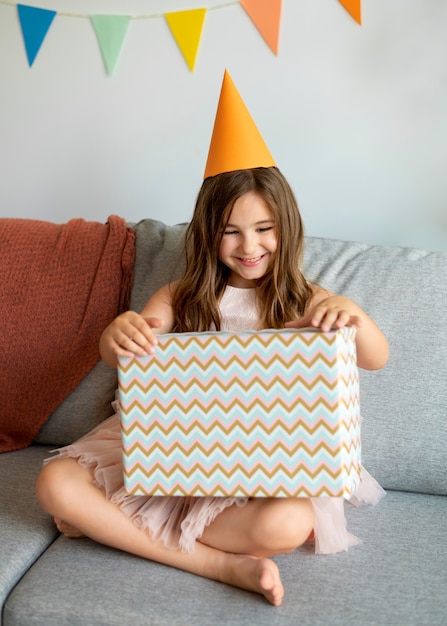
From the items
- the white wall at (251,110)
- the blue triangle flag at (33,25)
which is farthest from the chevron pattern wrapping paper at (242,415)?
the blue triangle flag at (33,25)

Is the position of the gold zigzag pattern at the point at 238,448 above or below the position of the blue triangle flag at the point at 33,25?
below

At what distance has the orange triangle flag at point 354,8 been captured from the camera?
5.65 ft

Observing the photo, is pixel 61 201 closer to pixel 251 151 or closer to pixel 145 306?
pixel 145 306

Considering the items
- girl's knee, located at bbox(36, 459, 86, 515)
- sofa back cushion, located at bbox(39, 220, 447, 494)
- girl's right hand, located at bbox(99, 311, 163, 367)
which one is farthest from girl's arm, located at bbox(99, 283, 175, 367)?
girl's knee, located at bbox(36, 459, 86, 515)

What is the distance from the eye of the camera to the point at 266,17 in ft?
5.84

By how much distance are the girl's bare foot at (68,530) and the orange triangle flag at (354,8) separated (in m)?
1.25

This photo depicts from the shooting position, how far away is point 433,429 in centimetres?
138

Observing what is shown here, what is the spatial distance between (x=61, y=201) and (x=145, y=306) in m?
0.62

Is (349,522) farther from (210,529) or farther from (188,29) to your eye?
(188,29)

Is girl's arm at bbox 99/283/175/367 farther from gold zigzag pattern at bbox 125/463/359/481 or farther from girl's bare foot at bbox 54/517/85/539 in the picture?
girl's bare foot at bbox 54/517/85/539

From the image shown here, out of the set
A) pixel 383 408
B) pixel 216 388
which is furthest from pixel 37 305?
pixel 383 408

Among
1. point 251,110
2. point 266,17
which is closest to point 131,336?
point 251,110

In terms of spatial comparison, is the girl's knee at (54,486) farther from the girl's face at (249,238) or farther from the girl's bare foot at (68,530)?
the girl's face at (249,238)

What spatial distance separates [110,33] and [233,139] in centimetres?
69
